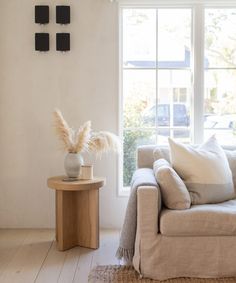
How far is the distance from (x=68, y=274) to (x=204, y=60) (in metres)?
2.25

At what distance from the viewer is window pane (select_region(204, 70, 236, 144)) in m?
4.04

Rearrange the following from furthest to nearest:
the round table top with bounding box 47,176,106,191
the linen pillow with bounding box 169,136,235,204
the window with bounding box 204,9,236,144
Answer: the window with bounding box 204,9,236,144 → the round table top with bounding box 47,176,106,191 → the linen pillow with bounding box 169,136,235,204

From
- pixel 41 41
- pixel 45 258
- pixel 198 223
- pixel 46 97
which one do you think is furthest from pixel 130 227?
pixel 41 41

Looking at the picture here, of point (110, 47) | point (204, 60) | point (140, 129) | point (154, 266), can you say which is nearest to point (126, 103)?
point (140, 129)

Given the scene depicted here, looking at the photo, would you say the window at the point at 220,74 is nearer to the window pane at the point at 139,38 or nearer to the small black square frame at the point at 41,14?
the window pane at the point at 139,38

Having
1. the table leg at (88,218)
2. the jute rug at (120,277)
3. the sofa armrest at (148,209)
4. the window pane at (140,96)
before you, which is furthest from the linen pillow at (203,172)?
the window pane at (140,96)

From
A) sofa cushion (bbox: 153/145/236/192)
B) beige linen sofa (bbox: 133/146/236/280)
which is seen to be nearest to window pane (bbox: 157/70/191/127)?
sofa cushion (bbox: 153/145/236/192)

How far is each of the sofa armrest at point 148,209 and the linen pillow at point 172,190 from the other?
10 cm

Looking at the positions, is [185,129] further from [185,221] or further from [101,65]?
[185,221]

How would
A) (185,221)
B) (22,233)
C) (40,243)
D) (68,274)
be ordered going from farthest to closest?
(22,233) → (40,243) → (68,274) → (185,221)

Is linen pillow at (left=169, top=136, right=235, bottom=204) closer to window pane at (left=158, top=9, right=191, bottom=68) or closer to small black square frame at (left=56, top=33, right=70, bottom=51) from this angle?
window pane at (left=158, top=9, right=191, bottom=68)

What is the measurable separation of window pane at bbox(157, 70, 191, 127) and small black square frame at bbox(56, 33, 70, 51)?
0.88 meters

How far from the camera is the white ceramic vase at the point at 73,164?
11.4 feet

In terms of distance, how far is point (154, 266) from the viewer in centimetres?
285
